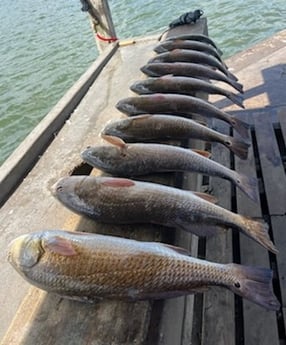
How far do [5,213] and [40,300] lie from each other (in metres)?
1.72

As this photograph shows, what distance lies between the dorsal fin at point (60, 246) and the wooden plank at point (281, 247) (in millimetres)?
1552

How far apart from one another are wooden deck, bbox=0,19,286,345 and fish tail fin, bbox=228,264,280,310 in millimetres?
315

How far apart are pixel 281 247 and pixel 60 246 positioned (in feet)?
6.25

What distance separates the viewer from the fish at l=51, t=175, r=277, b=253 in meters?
2.40

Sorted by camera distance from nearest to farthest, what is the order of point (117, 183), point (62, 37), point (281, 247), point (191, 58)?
point (117, 183)
point (281, 247)
point (191, 58)
point (62, 37)

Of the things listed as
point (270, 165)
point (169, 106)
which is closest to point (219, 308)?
point (169, 106)

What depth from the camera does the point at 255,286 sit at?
2.00 m

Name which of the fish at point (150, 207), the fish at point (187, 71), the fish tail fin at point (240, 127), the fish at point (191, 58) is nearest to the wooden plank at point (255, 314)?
the fish tail fin at point (240, 127)

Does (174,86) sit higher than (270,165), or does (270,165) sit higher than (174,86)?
(174,86)

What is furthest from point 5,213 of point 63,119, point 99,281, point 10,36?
point 10,36

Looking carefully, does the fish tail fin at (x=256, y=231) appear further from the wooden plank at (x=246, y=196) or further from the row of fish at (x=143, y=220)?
the wooden plank at (x=246, y=196)

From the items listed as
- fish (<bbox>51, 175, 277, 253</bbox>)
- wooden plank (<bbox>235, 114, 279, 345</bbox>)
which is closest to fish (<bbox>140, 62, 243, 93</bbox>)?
wooden plank (<bbox>235, 114, 279, 345</bbox>)

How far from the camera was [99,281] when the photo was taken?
1.97 meters

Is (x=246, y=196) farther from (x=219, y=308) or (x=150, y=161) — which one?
(x=150, y=161)
